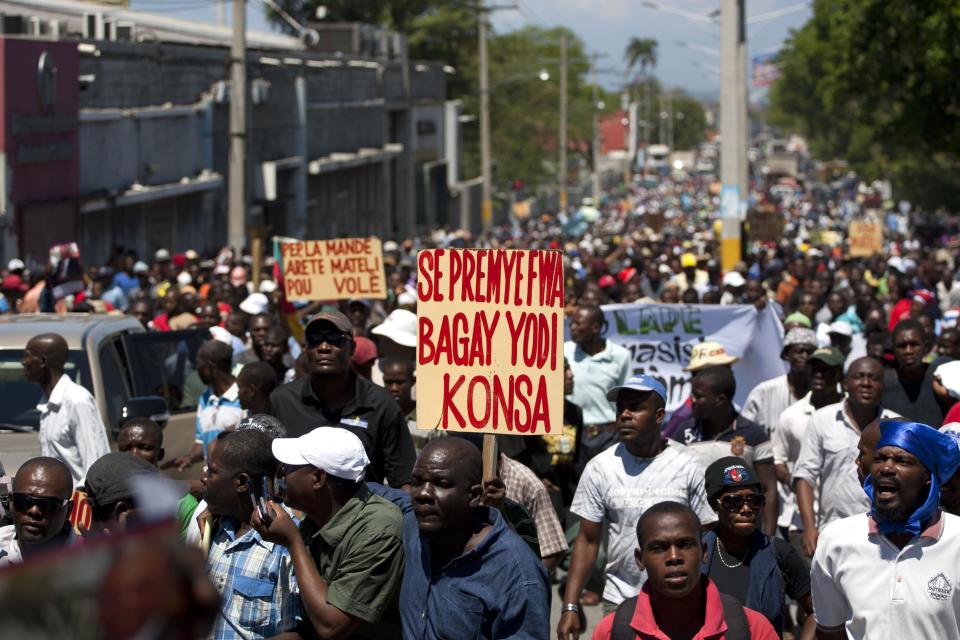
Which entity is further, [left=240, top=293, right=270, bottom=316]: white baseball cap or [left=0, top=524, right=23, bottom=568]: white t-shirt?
[left=240, top=293, right=270, bottom=316]: white baseball cap

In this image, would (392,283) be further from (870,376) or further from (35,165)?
(870,376)

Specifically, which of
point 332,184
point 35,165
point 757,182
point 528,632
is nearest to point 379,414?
A: point 528,632

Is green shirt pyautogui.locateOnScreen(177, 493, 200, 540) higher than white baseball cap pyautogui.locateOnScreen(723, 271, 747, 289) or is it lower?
lower

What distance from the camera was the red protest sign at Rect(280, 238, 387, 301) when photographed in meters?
12.4

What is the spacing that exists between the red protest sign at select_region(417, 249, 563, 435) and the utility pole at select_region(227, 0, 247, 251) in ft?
54.1

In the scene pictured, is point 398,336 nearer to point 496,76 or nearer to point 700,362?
point 700,362

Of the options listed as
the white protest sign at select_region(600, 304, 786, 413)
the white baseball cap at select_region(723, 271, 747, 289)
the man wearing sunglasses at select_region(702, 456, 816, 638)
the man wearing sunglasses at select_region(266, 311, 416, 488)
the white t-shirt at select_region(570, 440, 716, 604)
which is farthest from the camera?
the white baseball cap at select_region(723, 271, 747, 289)

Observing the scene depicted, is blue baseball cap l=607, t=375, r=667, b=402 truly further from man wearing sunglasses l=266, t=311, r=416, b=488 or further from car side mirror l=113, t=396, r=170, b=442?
car side mirror l=113, t=396, r=170, b=442

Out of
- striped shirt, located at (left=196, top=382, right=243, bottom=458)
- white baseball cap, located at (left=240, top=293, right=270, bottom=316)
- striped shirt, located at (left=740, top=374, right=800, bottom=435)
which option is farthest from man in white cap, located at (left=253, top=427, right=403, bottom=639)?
white baseball cap, located at (left=240, top=293, right=270, bottom=316)

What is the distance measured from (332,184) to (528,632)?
40244 millimetres

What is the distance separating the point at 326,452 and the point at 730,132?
66.1ft

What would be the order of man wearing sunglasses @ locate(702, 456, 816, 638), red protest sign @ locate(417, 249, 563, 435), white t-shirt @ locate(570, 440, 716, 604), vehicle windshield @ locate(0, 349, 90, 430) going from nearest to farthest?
man wearing sunglasses @ locate(702, 456, 816, 638) → red protest sign @ locate(417, 249, 563, 435) → white t-shirt @ locate(570, 440, 716, 604) → vehicle windshield @ locate(0, 349, 90, 430)

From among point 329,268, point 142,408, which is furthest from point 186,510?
point 329,268

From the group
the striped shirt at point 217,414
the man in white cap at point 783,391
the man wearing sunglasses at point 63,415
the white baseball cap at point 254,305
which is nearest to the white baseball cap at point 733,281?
the white baseball cap at point 254,305
